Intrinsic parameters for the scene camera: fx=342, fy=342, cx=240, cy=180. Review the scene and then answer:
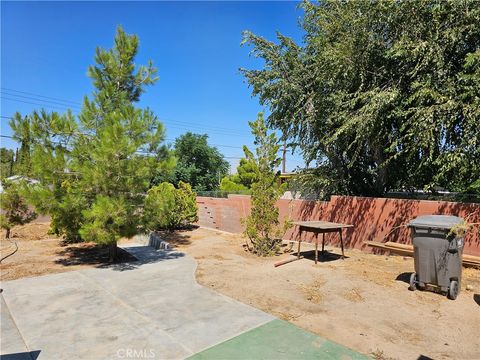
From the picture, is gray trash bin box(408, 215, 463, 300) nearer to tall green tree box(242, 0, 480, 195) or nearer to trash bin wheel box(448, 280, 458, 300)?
trash bin wheel box(448, 280, 458, 300)

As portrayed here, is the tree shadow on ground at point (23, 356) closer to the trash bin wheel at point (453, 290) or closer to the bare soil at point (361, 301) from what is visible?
the bare soil at point (361, 301)

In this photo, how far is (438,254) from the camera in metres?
5.32

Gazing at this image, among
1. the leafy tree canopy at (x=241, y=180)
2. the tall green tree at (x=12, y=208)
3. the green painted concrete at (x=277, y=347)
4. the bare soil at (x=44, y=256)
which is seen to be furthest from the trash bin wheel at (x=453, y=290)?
the leafy tree canopy at (x=241, y=180)

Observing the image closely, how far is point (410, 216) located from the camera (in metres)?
8.14

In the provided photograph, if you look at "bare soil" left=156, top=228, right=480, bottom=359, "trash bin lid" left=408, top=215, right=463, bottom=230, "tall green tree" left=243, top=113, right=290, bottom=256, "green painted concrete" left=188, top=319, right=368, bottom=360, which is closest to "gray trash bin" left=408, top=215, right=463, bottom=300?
"trash bin lid" left=408, top=215, right=463, bottom=230

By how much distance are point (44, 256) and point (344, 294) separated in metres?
7.24

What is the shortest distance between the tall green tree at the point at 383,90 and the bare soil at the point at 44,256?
6880 millimetres

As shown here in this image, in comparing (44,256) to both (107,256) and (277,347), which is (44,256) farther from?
(277,347)

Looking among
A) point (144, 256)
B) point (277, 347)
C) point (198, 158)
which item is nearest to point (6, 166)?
point (198, 158)

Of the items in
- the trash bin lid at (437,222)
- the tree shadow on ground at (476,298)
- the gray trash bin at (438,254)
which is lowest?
the tree shadow on ground at (476,298)

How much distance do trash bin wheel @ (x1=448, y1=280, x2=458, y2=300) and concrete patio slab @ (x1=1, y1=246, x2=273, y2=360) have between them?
9.42ft

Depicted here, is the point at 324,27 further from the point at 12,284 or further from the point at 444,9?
the point at 12,284

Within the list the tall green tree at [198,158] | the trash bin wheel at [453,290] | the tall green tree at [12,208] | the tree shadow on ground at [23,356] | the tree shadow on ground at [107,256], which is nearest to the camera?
the tree shadow on ground at [23,356]

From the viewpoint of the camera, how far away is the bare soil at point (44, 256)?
7109 millimetres
